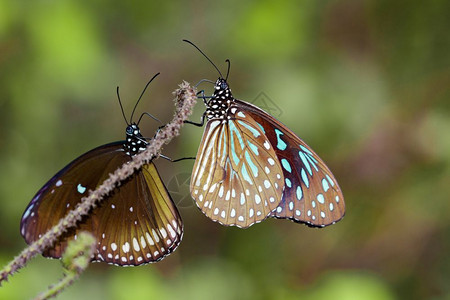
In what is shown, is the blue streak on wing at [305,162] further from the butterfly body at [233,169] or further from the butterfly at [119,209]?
the butterfly at [119,209]

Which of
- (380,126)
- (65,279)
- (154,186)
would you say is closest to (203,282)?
(154,186)

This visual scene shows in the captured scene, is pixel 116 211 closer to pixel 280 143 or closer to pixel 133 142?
pixel 133 142

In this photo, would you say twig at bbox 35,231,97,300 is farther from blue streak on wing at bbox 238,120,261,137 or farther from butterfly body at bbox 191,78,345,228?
blue streak on wing at bbox 238,120,261,137

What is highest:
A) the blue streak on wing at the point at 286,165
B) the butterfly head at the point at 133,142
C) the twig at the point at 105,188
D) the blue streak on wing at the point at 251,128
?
the butterfly head at the point at 133,142

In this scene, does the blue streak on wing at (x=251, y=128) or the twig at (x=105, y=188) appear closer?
the twig at (x=105, y=188)

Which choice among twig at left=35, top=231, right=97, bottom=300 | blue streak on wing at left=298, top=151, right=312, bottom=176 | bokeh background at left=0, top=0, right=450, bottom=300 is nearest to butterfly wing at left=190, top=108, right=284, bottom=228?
blue streak on wing at left=298, top=151, right=312, bottom=176

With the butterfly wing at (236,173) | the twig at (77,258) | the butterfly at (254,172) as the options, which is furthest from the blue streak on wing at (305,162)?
the twig at (77,258)

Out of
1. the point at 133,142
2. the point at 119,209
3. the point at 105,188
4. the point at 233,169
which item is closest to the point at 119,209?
the point at 119,209
